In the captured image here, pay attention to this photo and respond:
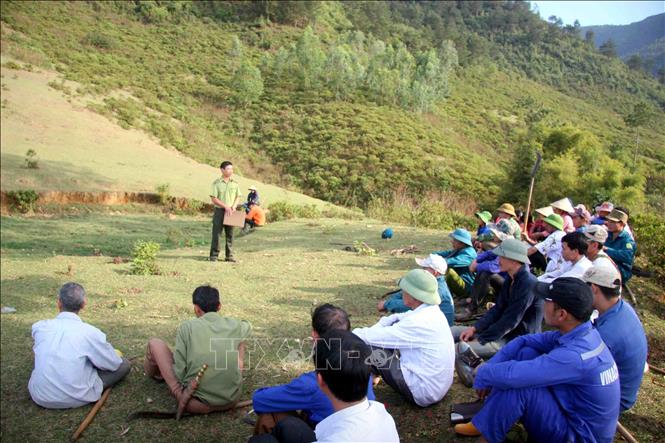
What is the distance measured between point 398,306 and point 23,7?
46.4 meters

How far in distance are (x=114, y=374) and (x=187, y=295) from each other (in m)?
2.85

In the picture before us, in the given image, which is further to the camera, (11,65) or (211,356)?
(11,65)

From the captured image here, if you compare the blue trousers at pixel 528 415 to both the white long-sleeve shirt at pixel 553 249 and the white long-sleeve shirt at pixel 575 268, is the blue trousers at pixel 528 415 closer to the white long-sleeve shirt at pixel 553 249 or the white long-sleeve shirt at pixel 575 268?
the white long-sleeve shirt at pixel 575 268

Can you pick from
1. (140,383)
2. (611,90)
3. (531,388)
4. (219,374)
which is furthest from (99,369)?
(611,90)

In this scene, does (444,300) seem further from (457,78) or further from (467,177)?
(457,78)

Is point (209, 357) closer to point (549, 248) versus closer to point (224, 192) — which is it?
point (549, 248)

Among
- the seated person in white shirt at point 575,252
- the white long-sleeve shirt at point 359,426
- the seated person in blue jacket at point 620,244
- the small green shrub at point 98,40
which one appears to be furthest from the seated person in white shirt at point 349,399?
the small green shrub at point 98,40

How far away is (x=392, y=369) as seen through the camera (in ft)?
11.7

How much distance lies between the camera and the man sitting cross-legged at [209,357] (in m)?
3.52

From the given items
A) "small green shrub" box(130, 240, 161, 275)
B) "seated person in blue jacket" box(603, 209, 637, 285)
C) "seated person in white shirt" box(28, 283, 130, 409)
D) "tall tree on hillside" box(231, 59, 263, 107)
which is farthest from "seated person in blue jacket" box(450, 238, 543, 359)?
"tall tree on hillside" box(231, 59, 263, 107)

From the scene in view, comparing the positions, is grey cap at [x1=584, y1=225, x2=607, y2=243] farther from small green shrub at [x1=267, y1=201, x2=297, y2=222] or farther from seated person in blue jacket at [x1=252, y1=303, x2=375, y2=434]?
small green shrub at [x1=267, y1=201, x2=297, y2=222]

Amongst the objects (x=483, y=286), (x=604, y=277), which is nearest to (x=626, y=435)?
(x=604, y=277)

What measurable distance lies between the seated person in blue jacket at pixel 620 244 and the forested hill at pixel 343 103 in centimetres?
594

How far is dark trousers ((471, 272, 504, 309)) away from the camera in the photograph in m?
5.35
